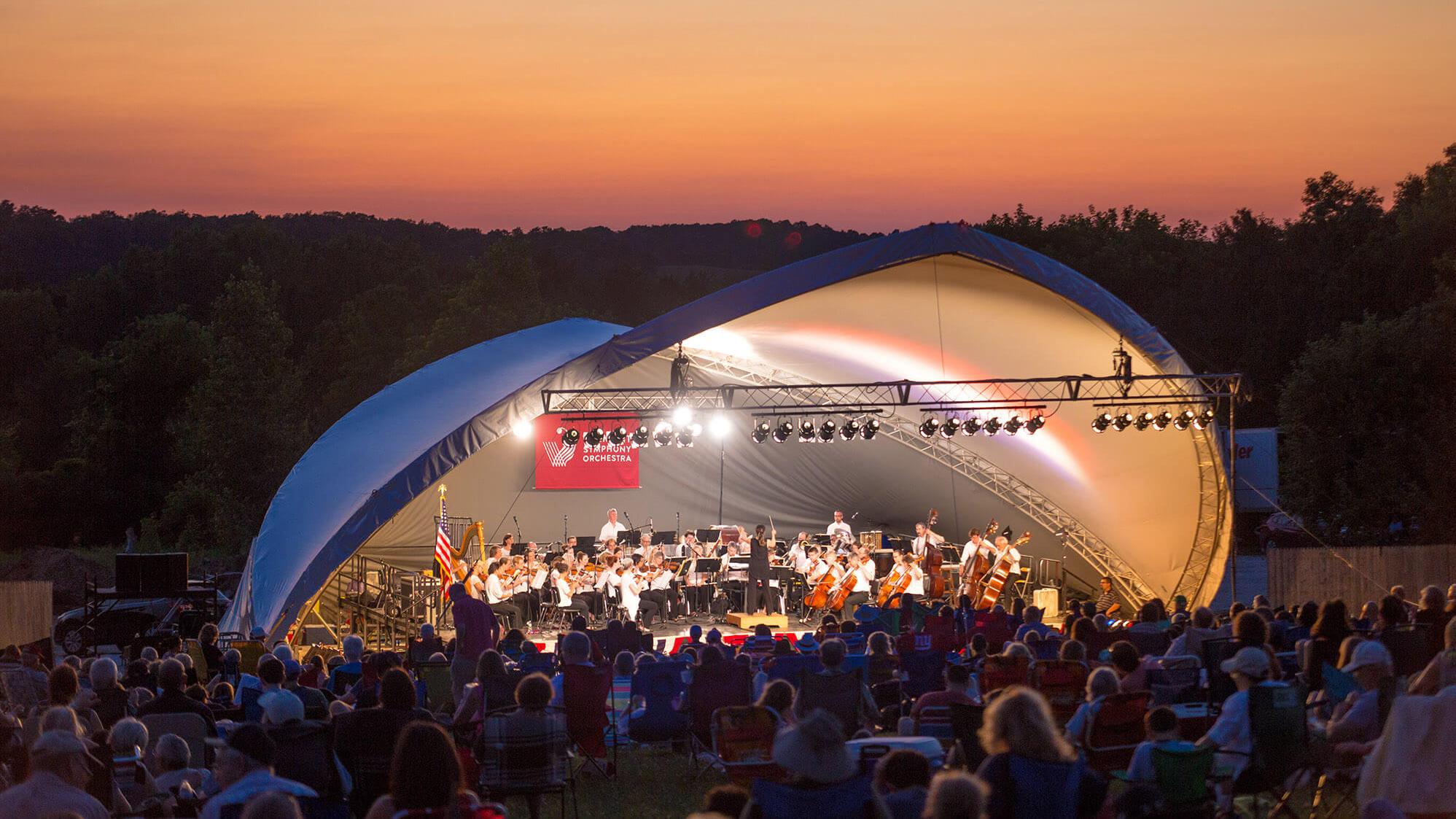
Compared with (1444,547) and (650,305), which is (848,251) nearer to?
(1444,547)

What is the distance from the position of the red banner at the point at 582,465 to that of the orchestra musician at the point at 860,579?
5.95 meters

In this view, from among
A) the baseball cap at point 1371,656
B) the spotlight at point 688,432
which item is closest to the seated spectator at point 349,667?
the baseball cap at point 1371,656

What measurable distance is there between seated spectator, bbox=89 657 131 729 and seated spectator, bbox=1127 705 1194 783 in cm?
584

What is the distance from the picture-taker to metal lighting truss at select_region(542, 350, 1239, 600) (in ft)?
58.4

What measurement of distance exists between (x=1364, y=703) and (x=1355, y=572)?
1383cm

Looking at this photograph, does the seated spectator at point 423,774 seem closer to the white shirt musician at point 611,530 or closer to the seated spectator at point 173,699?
the seated spectator at point 173,699

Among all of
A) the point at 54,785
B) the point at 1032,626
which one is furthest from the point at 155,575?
the point at 54,785

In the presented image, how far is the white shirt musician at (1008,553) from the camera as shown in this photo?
20.1 metres

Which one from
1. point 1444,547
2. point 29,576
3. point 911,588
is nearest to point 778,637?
point 911,588

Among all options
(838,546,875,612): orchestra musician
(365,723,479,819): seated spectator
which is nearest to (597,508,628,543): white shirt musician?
(838,546,875,612): orchestra musician

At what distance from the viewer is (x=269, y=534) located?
21000 mm

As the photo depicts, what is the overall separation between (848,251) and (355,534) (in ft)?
22.8

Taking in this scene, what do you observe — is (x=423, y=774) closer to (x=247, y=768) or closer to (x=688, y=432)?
(x=247, y=768)

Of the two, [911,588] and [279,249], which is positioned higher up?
[279,249]
